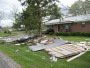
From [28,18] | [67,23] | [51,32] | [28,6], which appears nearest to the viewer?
[28,18]

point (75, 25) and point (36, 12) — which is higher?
point (36, 12)

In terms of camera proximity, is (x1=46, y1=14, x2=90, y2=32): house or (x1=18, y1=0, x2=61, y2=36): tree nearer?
(x1=18, y1=0, x2=61, y2=36): tree

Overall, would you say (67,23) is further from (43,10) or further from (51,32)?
(43,10)

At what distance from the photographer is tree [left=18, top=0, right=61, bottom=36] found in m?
15.4

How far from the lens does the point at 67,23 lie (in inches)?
953

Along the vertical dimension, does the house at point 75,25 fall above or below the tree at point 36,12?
below

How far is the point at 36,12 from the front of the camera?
17.4 meters

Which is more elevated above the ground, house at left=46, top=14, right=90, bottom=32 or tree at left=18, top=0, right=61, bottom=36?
tree at left=18, top=0, right=61, bottom=36

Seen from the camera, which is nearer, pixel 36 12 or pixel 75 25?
pixel 36 12

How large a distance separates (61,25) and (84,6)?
20.7 metres

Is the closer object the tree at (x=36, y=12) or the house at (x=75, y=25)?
the tree at (x=36, y=12)

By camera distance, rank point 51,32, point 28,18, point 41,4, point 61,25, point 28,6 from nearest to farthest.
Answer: point 28,18 < point 28,6 < point 41,4 < point 61,25 < point 51,32

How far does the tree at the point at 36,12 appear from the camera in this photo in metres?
15.4

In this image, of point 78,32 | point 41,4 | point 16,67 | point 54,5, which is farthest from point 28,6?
point 16,67
